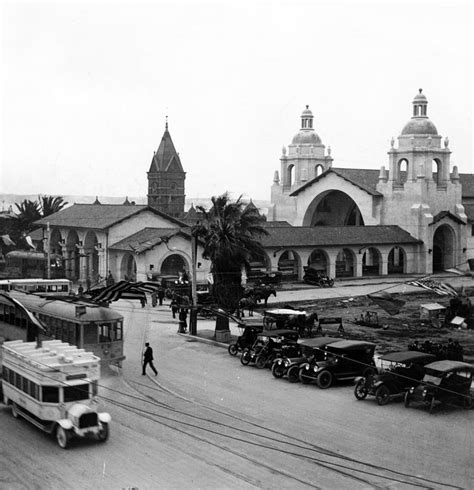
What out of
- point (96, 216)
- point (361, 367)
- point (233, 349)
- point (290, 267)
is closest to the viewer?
point (361, 367)

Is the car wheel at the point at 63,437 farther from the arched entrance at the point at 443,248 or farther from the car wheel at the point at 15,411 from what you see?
the arched entrance at the point at 443,248

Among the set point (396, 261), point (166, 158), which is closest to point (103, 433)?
point (396, 261)

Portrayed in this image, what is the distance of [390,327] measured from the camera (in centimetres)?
3284

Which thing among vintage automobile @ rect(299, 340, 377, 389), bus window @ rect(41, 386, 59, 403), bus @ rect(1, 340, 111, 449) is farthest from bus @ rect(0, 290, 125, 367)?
bus window @ rect(41, 386, 59, 403)

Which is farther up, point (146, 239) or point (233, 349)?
point (146, 239)

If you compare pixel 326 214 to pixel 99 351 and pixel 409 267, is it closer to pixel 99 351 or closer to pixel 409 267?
pixel 409 267

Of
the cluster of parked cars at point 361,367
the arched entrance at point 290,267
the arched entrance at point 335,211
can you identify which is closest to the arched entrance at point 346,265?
the arched entrance at point 290,267

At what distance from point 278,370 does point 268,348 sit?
1887mm

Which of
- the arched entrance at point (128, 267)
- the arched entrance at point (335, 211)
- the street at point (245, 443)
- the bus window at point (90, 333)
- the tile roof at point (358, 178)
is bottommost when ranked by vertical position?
the street at point (245, 443)

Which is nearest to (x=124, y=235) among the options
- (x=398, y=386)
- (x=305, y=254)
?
(x=305, y=254)

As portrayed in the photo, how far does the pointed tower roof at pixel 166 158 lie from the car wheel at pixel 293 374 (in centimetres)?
7364

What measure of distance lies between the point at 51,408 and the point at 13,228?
198 ft

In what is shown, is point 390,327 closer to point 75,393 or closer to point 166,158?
point 75,393

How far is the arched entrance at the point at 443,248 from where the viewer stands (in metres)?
61.2
